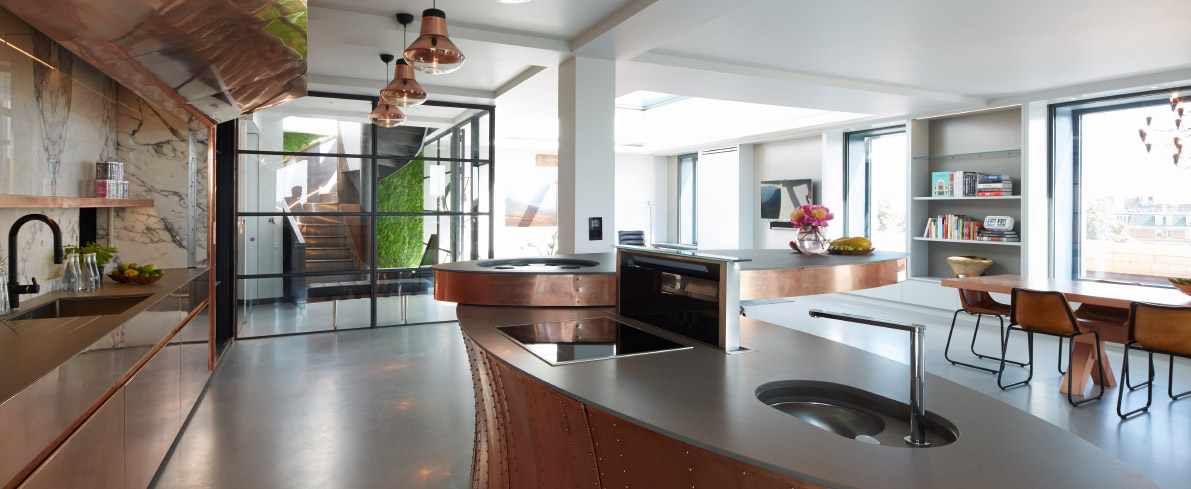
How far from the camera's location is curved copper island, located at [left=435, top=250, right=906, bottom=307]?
2.65 m

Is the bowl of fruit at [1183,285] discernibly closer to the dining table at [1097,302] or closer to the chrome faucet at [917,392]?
the dining table at [1097,302]

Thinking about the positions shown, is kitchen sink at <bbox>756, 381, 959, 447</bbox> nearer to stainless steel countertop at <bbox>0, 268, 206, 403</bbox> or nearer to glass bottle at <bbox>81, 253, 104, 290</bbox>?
stainless steel countertop at <bbox>0, 268, 206, 403</bbox>

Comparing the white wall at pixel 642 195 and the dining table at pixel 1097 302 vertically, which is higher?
the white wall at pixel 642 195

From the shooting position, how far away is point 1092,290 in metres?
4.50

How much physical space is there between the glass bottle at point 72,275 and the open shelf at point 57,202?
27 cm

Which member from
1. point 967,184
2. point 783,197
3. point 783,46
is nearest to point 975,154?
point 967,184

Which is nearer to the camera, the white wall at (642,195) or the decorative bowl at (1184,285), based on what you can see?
the decorative bowl at (1184,285)

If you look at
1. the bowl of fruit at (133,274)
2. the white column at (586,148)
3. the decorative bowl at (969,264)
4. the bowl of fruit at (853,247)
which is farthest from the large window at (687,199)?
the bowl of fruit at (133,274)

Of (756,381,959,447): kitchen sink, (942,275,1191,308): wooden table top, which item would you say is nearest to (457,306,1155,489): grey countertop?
(756,381,959,447): kitchen sink

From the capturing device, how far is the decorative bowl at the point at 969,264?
7.35 m

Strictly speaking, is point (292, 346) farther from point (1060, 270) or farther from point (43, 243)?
point (1060, 270)

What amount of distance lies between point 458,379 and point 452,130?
3289 millimetres

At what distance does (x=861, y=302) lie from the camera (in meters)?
8.70

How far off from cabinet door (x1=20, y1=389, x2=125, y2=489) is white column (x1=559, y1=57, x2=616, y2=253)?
309 cm
